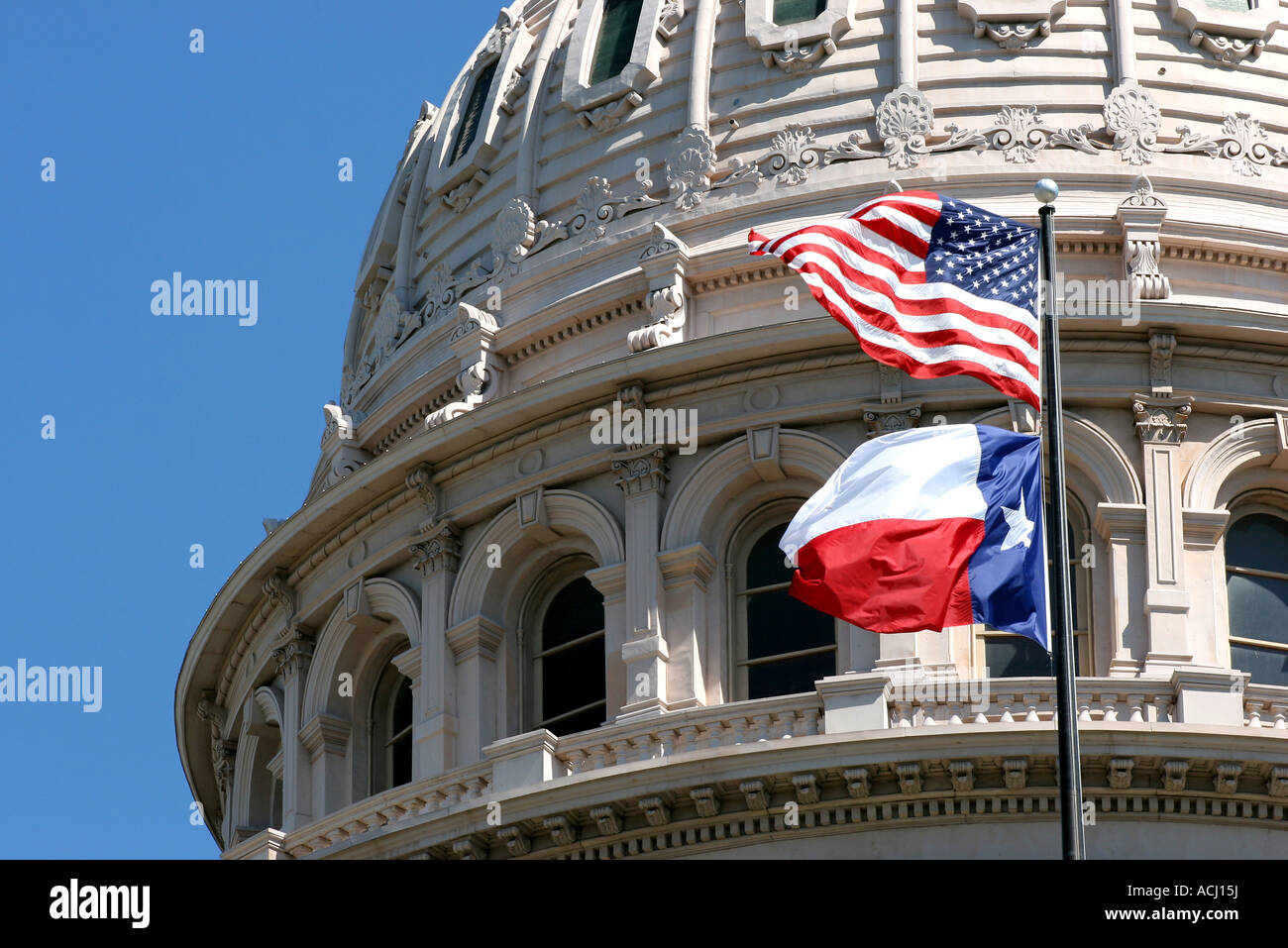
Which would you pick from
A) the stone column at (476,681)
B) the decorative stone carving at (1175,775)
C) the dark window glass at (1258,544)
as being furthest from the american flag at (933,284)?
the stone column at (476,681)

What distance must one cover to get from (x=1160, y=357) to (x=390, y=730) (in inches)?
478

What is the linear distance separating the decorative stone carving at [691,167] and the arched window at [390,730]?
7.76 m

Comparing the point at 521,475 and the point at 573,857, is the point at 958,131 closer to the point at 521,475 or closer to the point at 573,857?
the point at 521,475

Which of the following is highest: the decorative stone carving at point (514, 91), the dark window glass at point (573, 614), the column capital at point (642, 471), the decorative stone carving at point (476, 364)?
the decorative stone carving at point (514, 91)

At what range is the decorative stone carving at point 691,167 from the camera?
52219mm

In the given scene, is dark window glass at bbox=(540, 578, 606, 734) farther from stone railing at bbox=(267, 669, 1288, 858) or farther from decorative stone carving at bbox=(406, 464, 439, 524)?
stone railing at bbox=(267, 669, 1288, 858)

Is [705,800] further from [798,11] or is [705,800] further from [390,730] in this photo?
[798,11]

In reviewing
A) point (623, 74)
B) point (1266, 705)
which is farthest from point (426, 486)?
point (1266, 705)

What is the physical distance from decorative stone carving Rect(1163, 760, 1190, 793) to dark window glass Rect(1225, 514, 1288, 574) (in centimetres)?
573

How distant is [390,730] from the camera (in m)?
51.8

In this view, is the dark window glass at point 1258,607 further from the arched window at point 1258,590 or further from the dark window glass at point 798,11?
the dark window glass at point 798,11

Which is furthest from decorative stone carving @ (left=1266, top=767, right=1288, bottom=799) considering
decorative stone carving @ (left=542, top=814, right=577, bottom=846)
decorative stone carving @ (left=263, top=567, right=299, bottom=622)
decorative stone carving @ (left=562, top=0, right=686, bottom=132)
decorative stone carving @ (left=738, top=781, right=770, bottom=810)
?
decorative stone carving @ (left=562, top=0, right=686, bottom=132)
